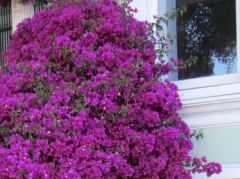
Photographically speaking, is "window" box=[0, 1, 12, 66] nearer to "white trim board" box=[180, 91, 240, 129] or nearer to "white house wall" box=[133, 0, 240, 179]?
"white house wall" box=[133, 0, 240, 179]

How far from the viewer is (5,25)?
7645 mm

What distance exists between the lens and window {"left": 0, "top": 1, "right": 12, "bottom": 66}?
7.58m

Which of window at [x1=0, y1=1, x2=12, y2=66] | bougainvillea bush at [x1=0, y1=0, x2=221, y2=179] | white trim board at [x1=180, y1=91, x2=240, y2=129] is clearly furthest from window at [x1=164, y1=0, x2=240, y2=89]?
window at [x1=0, y1=1, x2=12, y2=66]

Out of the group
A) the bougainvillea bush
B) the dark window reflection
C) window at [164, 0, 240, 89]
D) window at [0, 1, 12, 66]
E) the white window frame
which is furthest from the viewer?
window at [0, 1, 12, 66]

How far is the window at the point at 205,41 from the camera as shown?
5.89 meters

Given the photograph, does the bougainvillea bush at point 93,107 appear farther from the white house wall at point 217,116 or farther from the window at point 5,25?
the window at point 5,25

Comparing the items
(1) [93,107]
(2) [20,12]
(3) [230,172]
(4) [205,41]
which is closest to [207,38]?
(4) [205,41]

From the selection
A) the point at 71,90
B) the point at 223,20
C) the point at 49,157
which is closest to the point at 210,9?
the point at 223,20

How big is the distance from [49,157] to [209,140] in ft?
5.02

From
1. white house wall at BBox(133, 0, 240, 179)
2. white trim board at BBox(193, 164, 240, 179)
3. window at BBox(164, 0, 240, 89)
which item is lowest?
white trim board at BBox(193, 164, 240, 179)

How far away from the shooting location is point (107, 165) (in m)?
4.66

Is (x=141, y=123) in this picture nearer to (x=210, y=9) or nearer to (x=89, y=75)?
(x=89, y=75)

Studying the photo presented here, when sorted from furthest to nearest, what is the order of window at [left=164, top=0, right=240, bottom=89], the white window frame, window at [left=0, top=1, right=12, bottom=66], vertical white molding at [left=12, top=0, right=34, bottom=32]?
window at [left=0, top=1, right=12, bottom=66]
vertical white molding at [left=12, top=0, right=34, bottom=32]
window at [left=164, top=0, right=240, bottom=89]
the white window frame

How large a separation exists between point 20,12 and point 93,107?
109 inches
